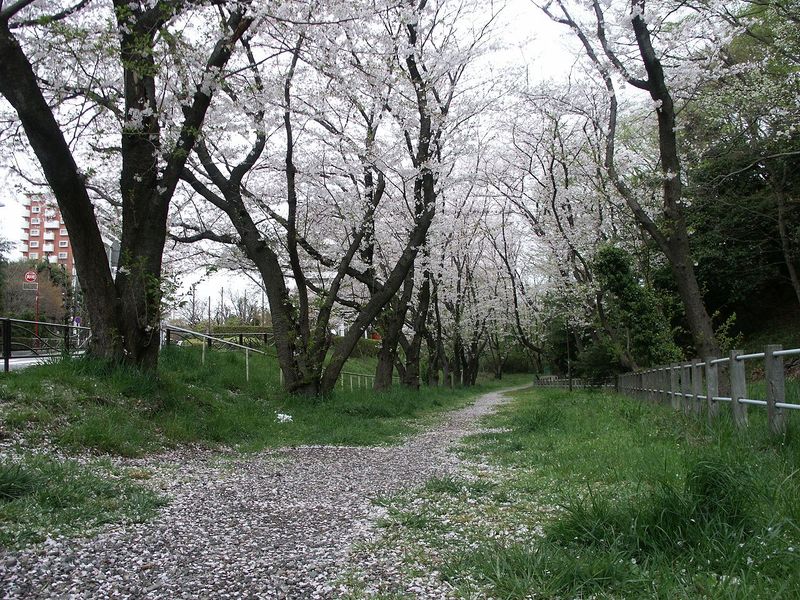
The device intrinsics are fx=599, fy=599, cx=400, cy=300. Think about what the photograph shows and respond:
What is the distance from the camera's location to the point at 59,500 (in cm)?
380

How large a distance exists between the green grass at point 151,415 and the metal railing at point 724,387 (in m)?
4.27

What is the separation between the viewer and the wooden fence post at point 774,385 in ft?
16.2

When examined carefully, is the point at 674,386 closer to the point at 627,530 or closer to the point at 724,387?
the point at 724,387

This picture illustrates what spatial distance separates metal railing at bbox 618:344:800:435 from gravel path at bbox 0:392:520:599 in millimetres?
2915

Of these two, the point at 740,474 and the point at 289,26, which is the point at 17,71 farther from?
the point at 740,474

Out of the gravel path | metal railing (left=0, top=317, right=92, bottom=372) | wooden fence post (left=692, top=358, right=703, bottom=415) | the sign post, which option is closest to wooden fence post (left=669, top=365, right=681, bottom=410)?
wooden fence post (left=692, top=358, right=703, bottom=415)

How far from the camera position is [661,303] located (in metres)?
18.4

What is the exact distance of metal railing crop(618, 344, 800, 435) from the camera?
4969 millimetres

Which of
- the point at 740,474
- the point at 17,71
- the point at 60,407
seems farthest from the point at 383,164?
the point at 740,474

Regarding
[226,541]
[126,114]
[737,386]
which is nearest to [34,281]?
[126,114]

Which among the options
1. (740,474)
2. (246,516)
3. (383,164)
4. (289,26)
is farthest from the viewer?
(383,164)

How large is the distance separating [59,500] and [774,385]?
18.0 feet

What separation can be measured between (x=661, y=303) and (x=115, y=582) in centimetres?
1828

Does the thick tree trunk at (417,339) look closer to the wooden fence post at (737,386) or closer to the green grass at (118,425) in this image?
the green grass at (118,425)
